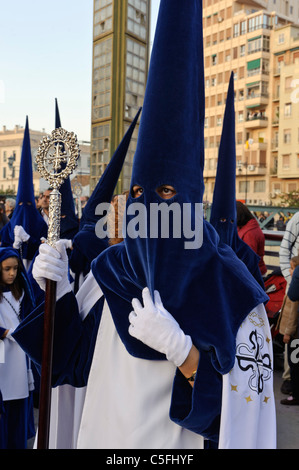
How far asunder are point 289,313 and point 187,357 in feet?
11.5

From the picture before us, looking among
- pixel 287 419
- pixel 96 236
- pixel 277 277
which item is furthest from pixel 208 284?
pixel 277 277

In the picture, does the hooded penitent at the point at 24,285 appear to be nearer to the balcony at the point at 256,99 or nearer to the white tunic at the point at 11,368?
the white tunic at the point at 11,368

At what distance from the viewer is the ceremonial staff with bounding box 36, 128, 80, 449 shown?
6.25 feet

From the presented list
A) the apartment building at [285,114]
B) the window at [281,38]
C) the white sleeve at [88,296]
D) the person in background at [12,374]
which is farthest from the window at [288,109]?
the white sleeve at [88,296]

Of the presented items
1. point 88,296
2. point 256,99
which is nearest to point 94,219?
point 88,296

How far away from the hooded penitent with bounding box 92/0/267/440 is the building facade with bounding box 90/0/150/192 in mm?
18852

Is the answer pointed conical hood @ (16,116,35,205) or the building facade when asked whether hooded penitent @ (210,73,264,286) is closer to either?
pointed conical hood @ (16,116,35,205)

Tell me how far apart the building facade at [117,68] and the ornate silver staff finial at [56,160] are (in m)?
18.6

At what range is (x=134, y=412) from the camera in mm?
1788

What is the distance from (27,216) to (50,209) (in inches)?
187

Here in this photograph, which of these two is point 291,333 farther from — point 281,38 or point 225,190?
point 281,38

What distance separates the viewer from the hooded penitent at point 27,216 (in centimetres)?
632

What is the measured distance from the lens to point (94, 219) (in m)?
5.13

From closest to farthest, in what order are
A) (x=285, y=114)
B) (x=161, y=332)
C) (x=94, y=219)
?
(x=161, y=332) < (x=94, y=219) < (x=285, y=114)
